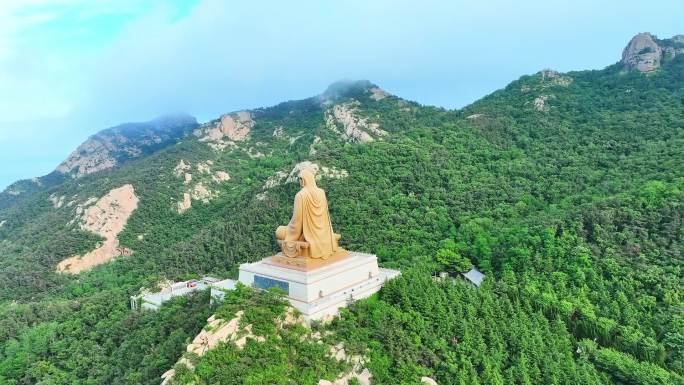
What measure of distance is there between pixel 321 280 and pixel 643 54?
4916cm

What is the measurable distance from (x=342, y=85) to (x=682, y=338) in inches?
2611

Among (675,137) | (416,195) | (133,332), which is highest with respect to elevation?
(675,137)

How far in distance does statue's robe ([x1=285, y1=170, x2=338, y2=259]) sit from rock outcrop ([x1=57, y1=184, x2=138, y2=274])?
31.9m

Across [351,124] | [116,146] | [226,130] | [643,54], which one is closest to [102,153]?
[116,146]

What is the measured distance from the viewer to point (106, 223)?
44.8 metres

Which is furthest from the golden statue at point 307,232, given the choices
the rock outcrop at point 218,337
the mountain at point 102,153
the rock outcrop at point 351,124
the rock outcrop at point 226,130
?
the mountain at point 102,153

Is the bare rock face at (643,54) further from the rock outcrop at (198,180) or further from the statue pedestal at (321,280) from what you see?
the rock outcrop at (198,180)

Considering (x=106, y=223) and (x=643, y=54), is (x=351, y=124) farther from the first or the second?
(x=643, y=54)

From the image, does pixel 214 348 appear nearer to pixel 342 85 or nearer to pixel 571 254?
pixel 571 254

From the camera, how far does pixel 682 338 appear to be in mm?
17453

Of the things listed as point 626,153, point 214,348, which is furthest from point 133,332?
point 626,153

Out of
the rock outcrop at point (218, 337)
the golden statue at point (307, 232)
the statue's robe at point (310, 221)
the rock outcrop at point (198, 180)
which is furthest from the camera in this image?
the rock outcrop at point (198, 180)

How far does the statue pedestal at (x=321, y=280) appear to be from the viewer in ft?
53.2

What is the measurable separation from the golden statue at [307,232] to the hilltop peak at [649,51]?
45714 millimetres
